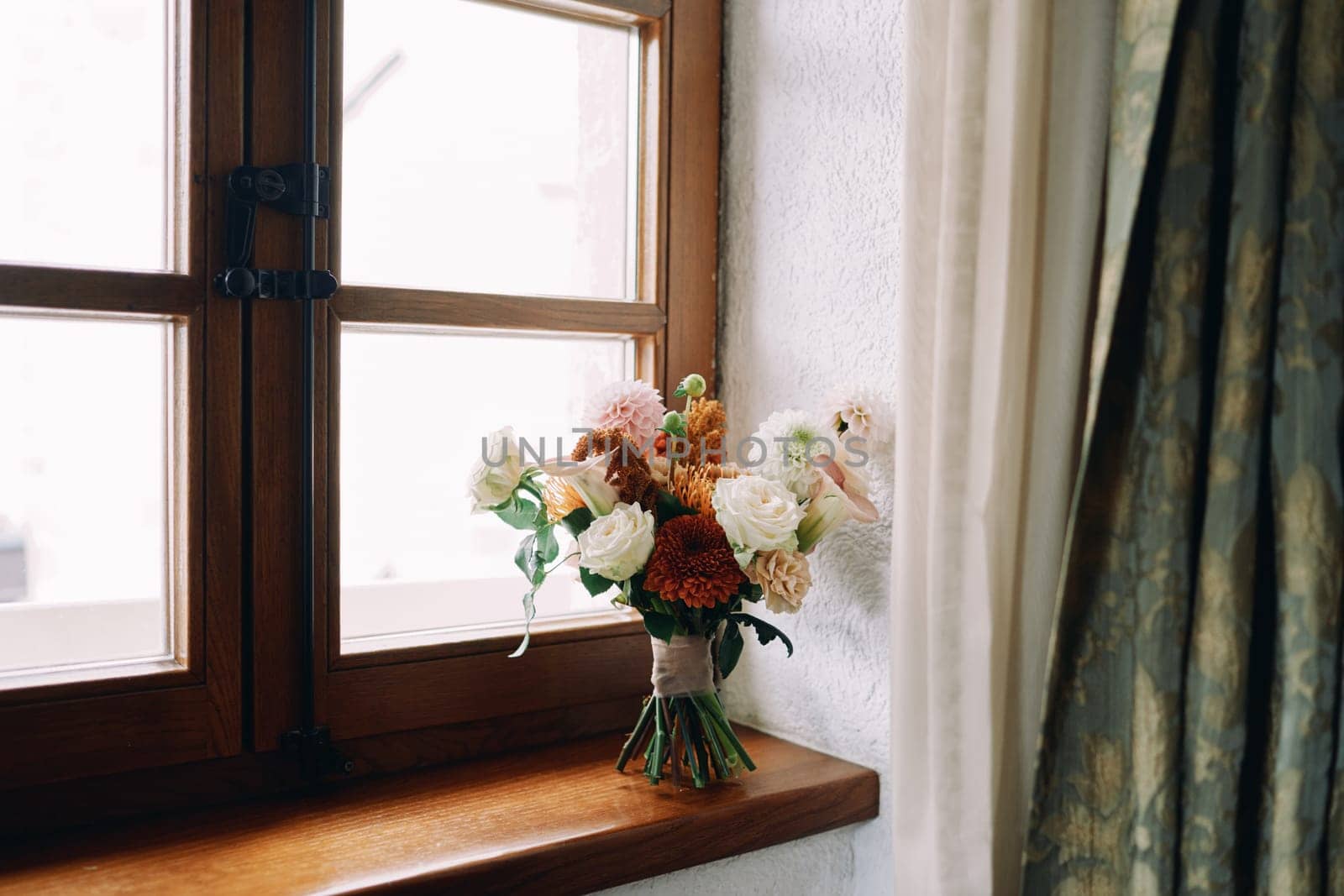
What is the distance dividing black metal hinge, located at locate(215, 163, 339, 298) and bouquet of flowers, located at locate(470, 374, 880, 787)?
0.84ft

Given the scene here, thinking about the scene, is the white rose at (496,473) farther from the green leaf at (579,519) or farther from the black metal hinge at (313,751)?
the black metal hinge at (313,751)

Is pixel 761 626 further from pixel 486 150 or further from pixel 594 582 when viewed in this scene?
pixel 486 150

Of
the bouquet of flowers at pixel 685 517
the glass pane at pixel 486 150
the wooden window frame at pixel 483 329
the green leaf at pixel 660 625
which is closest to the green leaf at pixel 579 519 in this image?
the bouquet of flowers at pixel 685 517

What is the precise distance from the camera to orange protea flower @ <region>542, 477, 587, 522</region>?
1.13 m

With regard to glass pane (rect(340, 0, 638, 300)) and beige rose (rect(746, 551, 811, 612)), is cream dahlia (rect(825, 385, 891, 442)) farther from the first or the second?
glass pane (rect(340, 0, 638, 300))

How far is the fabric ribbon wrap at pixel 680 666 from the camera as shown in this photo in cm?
115

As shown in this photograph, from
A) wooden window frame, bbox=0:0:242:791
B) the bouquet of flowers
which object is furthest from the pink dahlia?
wooden window frame, bbox=0:0:242:791

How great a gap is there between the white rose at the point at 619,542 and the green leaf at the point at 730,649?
15 cm

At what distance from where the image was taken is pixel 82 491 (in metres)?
1.04

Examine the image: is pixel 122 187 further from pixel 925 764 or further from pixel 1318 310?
pixel 1318 310

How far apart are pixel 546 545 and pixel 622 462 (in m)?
0.12

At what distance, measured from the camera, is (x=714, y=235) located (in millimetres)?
1446

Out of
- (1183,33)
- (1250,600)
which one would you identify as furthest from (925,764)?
(1183,33)

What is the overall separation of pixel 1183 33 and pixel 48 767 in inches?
47.2
